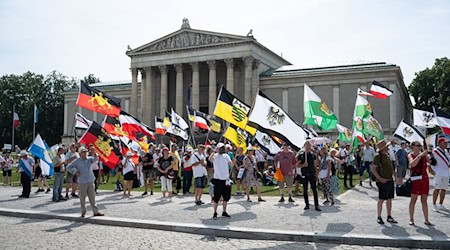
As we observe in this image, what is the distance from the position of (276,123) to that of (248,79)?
40376 mm

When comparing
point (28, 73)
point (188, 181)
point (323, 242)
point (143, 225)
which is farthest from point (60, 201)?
point (28, 73)

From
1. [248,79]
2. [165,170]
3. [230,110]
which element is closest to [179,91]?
[248,79]

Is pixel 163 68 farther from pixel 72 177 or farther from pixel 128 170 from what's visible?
pixel 128 170

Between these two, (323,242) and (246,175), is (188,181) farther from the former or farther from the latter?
(323,242)

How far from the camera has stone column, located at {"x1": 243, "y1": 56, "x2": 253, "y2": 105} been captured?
5262 cm

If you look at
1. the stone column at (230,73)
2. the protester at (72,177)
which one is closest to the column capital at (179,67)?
the stone column at (230,73)

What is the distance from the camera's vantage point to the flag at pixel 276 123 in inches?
500

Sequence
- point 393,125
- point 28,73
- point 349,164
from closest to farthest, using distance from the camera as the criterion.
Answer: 1. point 349,164
2. point 393,125
3. point 28,73

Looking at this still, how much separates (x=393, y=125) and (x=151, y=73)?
1230 inches

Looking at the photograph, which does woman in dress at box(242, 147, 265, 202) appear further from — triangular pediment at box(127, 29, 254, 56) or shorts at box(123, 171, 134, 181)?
triangular pediment at box(127, 29, 254, 56)

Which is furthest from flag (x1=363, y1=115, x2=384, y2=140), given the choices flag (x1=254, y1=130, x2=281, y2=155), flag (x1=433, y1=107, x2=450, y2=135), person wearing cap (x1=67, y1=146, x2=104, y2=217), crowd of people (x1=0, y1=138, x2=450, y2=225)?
person wearing cap (x1=67, y1=146, x2=104, y2=217)

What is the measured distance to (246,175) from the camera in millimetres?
15180

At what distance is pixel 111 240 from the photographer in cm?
880

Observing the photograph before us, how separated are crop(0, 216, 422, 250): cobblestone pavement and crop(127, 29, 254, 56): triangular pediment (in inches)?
1766
